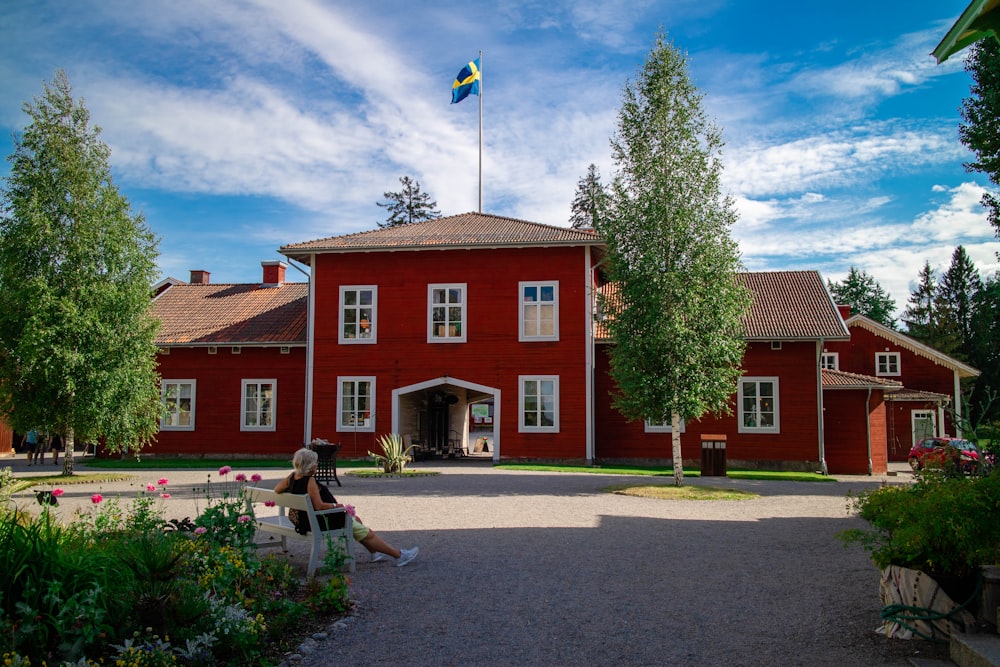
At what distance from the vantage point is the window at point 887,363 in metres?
40.3

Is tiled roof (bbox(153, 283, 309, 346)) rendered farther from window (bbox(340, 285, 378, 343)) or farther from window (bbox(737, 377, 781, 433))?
window (bbox(737, 377, 781, 433))

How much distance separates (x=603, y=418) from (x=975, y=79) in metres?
14.9

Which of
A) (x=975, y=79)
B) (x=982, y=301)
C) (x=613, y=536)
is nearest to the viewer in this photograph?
(x=613, y=536)

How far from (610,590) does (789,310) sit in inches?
893

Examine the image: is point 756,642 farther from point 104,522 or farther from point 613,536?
point 104,522

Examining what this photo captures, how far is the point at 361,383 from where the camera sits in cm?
2673

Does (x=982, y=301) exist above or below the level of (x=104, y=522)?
above

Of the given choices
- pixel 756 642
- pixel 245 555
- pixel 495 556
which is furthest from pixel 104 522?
pixel 756 642

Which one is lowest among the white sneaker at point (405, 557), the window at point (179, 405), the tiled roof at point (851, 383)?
the white sneaker at point (405, 557)

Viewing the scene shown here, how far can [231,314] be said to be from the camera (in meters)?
30.9

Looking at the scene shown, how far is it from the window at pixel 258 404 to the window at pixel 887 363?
30156 mm

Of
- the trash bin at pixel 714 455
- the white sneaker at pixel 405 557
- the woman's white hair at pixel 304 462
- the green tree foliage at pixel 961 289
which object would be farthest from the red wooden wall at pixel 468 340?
the green tree foliage at pixel 961 289

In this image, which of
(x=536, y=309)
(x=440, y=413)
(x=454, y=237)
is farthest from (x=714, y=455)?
(x=440, y=413)

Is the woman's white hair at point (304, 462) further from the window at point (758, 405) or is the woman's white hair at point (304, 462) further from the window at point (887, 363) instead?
the window at point (887, 363)
